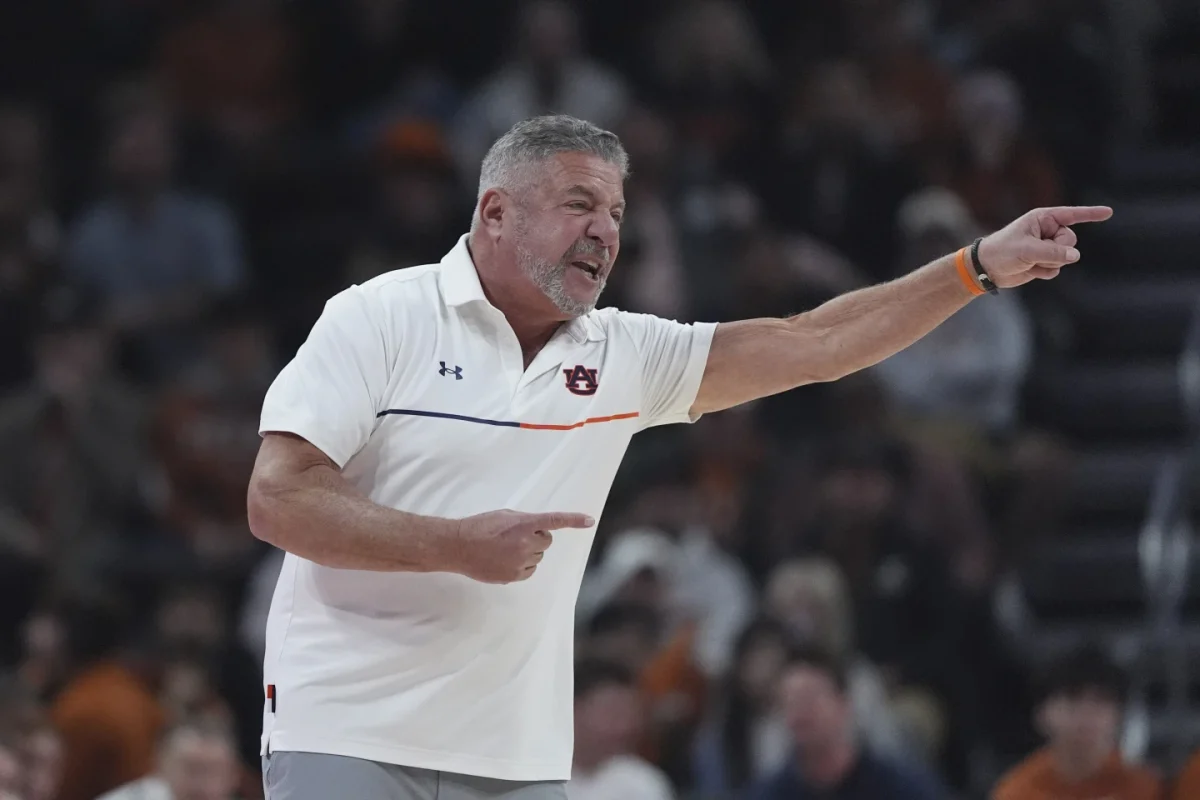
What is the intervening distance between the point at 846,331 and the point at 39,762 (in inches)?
150

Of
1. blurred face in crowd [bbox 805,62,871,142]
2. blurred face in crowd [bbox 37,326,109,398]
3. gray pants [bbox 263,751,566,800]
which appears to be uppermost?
blurred face in crowd [bbox 805,62,871,142]

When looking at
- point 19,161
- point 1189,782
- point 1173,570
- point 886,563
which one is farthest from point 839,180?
point 1189,782

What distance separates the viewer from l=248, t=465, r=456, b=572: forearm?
4211 millimetres

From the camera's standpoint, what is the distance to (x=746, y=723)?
9.30 metres

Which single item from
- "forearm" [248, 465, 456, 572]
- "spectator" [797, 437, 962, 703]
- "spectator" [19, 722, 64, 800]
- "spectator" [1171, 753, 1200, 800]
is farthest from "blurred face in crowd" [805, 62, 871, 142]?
"forearm" [248, 465, 456, 572]

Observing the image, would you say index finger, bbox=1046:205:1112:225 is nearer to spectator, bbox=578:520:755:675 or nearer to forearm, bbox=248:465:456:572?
forearm, bbox=248:465:456:572

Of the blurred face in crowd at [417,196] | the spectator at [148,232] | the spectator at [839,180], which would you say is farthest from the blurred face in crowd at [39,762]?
the spectator at [839,180]

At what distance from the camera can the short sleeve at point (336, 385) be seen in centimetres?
444

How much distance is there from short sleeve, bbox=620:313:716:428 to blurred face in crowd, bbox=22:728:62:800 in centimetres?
330

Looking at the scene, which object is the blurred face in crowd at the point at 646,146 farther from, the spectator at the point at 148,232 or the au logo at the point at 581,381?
the au logo at the point at 581,381

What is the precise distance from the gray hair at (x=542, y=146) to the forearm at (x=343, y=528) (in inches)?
39.6

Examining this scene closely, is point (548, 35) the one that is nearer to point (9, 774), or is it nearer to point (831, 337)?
point (9, 774)

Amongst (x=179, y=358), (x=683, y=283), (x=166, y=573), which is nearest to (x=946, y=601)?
(x=683, y=283)

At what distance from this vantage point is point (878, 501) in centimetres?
1005
